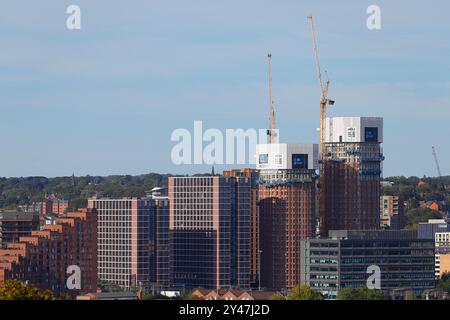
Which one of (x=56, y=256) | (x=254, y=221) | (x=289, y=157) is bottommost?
(x=56, y=256)

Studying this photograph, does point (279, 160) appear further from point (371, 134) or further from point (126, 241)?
point (126, 241)

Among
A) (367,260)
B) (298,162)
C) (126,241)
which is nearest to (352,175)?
(298,162)

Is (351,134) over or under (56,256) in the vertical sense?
over

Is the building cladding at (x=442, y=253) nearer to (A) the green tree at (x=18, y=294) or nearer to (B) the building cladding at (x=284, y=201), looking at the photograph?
(B) the building cladding at (x=284, y=201)

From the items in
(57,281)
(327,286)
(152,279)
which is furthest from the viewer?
(152,279)
